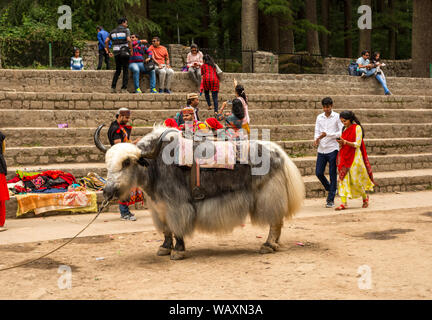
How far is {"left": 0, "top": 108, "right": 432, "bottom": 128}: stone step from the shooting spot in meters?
13.2

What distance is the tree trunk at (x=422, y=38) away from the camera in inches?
984

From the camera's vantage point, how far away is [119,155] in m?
6.96

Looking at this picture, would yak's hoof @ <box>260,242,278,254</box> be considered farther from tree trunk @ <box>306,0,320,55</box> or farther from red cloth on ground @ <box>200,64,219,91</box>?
tree trunk @ <box>306,0,320,55</box>

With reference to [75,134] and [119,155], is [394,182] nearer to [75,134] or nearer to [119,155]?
[75,134]

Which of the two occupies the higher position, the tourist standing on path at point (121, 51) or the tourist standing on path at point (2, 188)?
the tourist standing on path at point (121, 51)

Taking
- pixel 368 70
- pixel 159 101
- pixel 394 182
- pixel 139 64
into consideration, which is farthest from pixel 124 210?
pixel 368 70

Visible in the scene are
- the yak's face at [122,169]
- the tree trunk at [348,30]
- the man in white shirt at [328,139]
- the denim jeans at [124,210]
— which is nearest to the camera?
the yak's face at [122,169]

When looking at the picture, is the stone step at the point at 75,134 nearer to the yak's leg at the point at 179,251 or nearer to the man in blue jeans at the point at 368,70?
the man in blue jeans at the point at 368,70

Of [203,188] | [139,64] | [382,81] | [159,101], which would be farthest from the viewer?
[382,81]

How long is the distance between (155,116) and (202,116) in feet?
4.08

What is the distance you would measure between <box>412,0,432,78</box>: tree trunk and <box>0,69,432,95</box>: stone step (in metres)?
4.36

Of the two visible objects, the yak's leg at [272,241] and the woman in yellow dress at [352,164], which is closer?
the yak's leg at [272,241]

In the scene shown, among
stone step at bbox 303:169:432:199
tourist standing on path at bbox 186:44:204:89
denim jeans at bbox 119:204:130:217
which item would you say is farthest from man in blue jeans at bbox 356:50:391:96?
denim jeans at bbox 119:204:130:217

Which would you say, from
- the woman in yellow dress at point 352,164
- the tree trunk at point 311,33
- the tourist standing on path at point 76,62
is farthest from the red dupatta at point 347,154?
the tree trunk at point 311,33
